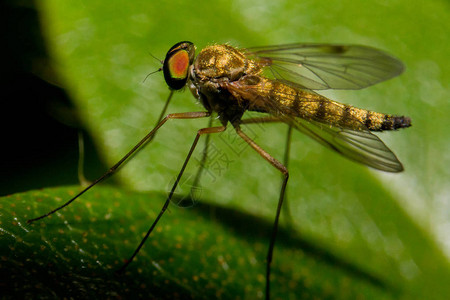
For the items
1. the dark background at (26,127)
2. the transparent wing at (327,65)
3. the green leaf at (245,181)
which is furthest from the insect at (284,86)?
the dark background at (26,127)

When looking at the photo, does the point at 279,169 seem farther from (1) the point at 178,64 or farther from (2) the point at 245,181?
(1) the point at 178,64

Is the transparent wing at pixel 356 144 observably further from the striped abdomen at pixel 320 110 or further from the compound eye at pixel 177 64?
the compound eye at pixel 177 64

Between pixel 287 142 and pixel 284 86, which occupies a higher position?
pixel 284 86

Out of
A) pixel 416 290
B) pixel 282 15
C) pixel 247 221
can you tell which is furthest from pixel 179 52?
pixel 416 290

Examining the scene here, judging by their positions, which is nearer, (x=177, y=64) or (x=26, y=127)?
(x=177, y=64)

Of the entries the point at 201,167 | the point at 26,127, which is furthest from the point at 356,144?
the point at 26,127

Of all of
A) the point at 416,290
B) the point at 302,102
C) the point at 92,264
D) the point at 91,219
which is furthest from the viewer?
the point at 302,102

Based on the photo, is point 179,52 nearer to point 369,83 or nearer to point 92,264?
point 369,83
